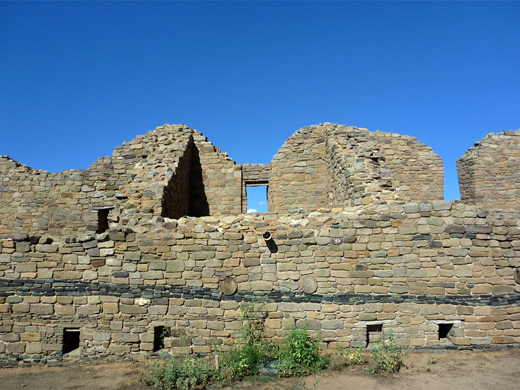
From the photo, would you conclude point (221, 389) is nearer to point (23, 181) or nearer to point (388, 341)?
point (388, 341)

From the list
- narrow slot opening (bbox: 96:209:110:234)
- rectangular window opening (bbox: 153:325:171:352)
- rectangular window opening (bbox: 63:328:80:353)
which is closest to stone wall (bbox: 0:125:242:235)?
narrow slot opening (bbox: 96:209:110:234)

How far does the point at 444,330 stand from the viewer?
299 inches

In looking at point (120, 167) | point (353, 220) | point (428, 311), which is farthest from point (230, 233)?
point (120, 167)

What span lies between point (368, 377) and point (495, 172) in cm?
1058

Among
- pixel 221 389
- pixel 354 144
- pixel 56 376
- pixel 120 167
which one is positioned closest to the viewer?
pixel 221 389

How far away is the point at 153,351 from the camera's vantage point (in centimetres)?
724

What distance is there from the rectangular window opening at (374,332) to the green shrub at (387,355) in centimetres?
8

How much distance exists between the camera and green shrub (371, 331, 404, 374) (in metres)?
6.56

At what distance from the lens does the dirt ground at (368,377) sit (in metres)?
6.04

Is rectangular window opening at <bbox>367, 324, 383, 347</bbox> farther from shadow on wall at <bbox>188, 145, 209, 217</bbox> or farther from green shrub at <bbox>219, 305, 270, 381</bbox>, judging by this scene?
shadow on wall at <bbox>188, 145, 209, 217</bbox>

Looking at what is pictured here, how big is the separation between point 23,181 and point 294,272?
11.1 m

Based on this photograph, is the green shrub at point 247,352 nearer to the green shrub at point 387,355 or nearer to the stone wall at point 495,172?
the green shrub at point 387,355

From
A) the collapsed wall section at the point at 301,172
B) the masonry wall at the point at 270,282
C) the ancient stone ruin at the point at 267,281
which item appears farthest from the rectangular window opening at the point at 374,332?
the collapsed wall section at the point at 301,172

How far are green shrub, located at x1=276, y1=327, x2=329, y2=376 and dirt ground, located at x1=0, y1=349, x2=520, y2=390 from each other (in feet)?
0.63
